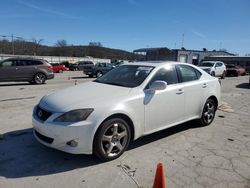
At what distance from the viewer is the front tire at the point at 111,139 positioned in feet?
12.2

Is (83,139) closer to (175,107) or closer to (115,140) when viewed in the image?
(115,140)

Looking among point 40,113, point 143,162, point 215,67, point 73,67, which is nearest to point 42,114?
point 40,113

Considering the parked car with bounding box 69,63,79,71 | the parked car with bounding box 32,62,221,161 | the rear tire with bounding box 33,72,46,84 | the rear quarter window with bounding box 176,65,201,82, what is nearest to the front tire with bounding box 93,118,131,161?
the parked car with bounding box 32,62,221,161

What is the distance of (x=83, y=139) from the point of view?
3605mm

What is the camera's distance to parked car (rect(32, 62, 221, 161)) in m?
3.63

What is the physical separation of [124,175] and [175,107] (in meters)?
1.96

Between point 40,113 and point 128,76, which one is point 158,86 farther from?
point 40,113

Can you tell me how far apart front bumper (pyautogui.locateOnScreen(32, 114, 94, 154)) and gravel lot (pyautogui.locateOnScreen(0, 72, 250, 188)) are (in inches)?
12.5

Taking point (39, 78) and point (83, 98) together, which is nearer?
point (83, 98)

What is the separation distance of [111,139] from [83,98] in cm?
81

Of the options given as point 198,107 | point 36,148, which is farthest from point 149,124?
point 36,148

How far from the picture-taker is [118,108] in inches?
152

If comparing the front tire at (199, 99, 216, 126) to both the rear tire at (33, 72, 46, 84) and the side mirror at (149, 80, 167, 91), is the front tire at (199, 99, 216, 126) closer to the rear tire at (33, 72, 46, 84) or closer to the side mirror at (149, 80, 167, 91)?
the side mirror at (149, 80, 167, 91)

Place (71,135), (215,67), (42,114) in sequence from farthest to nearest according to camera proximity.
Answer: (215,67) → (42,114) → (71,135)
